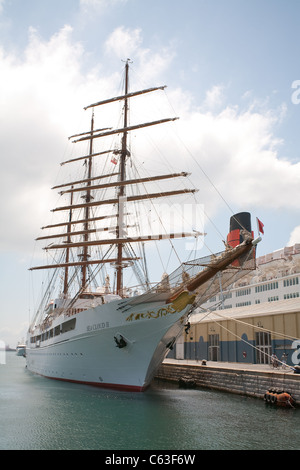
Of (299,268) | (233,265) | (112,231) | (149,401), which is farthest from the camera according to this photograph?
(299,268)

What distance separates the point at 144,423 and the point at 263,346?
16071 millimetres

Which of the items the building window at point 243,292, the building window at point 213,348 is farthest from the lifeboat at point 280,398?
the building window at point 243,292

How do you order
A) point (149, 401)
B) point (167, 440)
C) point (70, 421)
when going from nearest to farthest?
point (167, 440)
point (70, 421)
point (149, 401)

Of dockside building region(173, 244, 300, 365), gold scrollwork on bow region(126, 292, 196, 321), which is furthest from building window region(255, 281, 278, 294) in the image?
gold scrollwork on bow region(126, 292, 196, 321)

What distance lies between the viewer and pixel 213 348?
114 ft

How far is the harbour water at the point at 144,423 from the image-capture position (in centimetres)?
1277

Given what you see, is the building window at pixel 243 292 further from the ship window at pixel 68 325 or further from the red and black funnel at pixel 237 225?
the ship window at pixel 68 325

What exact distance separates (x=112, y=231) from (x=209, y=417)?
18926mm

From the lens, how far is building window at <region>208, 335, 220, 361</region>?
3412cm

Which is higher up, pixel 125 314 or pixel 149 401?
pixel 125 314

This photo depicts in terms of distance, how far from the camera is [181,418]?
1627 cm

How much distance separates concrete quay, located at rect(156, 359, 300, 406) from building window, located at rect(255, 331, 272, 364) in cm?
376
